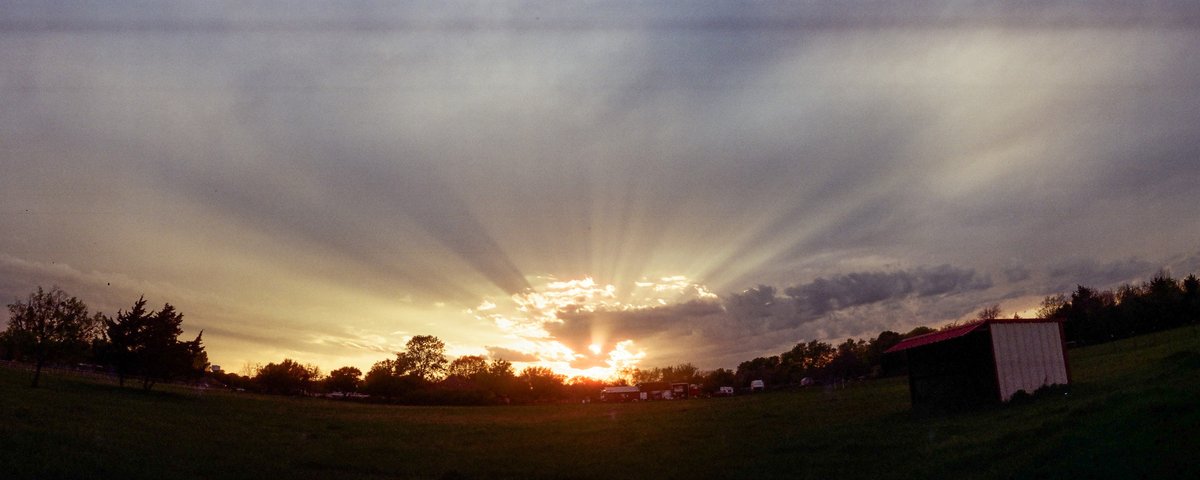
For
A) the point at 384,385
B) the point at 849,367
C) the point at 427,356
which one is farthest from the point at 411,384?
the point at 849,367

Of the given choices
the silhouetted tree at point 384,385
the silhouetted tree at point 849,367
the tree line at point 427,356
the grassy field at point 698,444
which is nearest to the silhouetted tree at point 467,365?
the tree line at point 427,356

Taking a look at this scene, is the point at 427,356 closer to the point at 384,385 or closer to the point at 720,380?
the point at 384,385

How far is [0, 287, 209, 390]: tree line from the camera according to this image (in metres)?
55.1

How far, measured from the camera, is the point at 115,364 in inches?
2464

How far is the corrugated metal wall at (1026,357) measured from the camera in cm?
3094

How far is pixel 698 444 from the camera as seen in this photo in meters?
30.6

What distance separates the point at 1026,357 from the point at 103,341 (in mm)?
77864

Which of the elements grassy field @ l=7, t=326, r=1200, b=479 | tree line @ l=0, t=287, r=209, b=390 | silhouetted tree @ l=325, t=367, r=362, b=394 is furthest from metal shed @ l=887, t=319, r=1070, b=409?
silhouetted tree @ l=325, t=367, r=362, b=394

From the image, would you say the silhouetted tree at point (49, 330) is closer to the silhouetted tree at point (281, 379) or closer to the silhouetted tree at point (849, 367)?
the silhouetted tree at point (281, 379)

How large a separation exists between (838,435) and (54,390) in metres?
56.9

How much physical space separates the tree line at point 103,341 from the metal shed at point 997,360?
2613 inches

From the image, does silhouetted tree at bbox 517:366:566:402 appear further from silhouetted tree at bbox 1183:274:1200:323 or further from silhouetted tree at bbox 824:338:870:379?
silhouetted tree at bbox 1183:274:1200:323

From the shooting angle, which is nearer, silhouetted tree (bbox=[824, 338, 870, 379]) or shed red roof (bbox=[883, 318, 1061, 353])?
shed red roof (bbox=[883, 318, 1061, 353])

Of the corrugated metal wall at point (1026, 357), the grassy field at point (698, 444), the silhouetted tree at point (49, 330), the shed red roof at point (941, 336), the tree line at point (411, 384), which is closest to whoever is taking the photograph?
the grassy field at point (698, 444)
